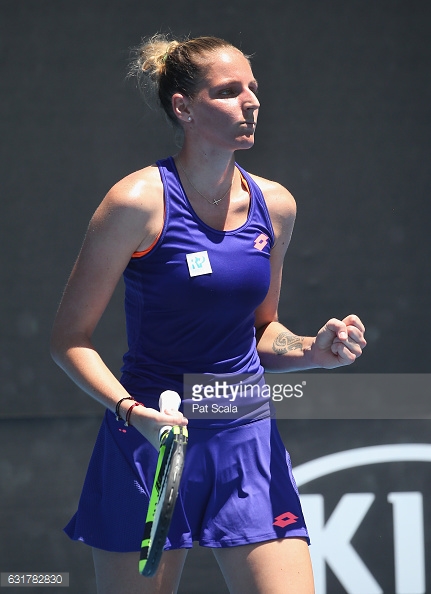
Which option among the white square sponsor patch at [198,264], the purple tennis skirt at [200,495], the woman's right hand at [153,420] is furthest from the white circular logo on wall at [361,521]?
the woman's right hand at [153,420]

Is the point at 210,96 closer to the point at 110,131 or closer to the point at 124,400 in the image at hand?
the point at 124,400

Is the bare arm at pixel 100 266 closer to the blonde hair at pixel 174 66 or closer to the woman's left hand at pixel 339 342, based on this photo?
the blonde hair at pixel 174 66

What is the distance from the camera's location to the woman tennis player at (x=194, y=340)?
243 cm

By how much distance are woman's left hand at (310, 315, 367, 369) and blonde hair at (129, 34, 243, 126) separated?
0.67 metres

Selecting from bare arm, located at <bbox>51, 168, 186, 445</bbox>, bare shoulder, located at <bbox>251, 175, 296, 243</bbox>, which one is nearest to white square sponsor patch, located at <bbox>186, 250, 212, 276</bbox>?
bare arm, located at <bbox>51, 168, 186, 445</bbox>

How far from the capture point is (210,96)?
2.57 metres

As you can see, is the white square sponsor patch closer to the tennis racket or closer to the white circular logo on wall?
the tennis racket

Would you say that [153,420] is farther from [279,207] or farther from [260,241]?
[279,207]

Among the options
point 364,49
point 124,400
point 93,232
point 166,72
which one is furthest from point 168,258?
point 364,49

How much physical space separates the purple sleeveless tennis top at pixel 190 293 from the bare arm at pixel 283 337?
0.15 metres

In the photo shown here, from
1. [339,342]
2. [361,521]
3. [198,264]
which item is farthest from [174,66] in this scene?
[361,521]

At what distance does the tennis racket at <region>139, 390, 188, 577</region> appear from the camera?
202 cm

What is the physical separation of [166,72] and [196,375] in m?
Result: 0.79

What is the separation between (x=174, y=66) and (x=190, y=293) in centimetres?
61
